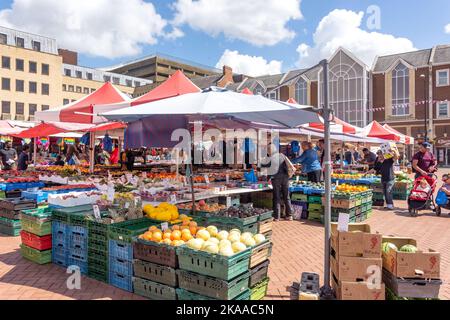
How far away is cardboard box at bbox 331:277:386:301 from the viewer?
10.8 feet

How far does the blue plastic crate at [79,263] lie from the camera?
15.4ft

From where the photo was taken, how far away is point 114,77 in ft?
226

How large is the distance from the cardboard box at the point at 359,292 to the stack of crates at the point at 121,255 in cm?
237

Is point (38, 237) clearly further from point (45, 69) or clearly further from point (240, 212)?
point (45, 69)

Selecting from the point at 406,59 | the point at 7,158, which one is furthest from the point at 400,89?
the point at 7,158

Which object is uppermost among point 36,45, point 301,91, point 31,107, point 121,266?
point 36,45

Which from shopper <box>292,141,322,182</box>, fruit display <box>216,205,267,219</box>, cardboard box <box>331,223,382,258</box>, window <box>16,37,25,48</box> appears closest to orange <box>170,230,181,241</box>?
fruit display <box>216,205,267,219</box>

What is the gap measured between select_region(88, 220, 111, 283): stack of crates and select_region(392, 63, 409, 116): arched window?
39.0 meters

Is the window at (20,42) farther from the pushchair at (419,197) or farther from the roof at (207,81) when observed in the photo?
the pushchair at (419,197)

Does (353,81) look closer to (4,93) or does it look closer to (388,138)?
(388,138)

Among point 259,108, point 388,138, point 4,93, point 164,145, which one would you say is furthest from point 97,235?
point 4,93

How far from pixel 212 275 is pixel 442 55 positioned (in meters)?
41.8

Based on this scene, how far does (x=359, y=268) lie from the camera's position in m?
3.38

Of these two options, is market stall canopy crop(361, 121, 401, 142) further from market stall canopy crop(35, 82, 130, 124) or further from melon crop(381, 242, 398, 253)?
melon crop(381, 242, 398, 253)
